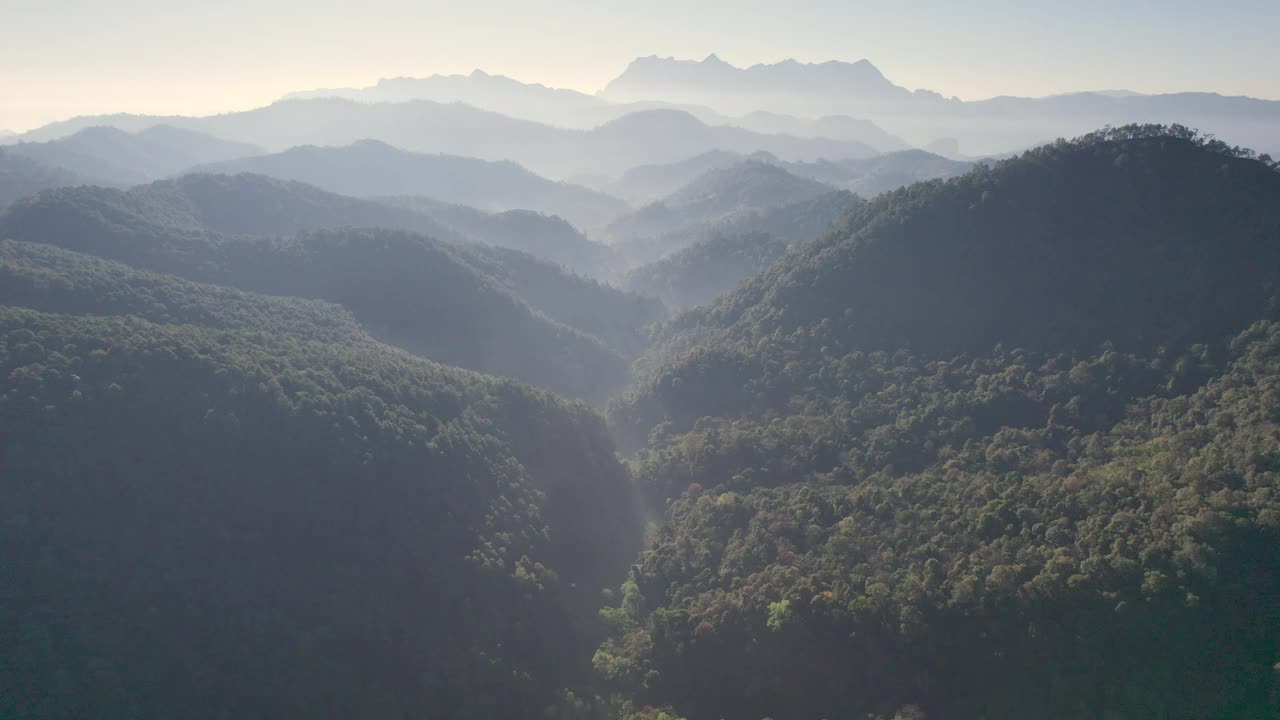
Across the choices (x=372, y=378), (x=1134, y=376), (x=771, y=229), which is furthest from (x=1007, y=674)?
(x=771, y=229)

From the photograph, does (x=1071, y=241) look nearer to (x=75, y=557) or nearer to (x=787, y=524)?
(x=787, y=524)

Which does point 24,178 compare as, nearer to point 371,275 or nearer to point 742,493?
point 371,275

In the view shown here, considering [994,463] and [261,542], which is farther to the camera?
[994,463]

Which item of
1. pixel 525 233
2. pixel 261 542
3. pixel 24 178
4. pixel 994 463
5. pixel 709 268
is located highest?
pixel 525 233

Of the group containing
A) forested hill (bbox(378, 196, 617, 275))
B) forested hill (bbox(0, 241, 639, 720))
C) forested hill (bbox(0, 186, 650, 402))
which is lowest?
forested hill (bbox(0, 241, 639, 720))

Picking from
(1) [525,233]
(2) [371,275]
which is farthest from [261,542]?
(1) [525,233]

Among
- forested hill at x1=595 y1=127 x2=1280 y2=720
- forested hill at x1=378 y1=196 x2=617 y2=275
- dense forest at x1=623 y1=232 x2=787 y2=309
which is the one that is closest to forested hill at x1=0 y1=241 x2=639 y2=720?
forested hill at x1=595 y1=127 x2=1280 y2=720

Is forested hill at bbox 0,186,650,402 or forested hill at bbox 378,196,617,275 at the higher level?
forested hill at bbox 378,196,617,275

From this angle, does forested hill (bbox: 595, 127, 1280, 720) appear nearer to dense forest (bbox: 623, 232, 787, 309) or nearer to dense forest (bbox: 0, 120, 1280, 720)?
dense forest (bbox: 0, 120, 1280, 720)
